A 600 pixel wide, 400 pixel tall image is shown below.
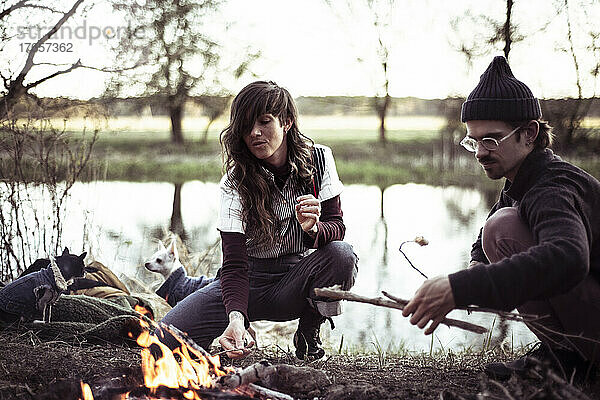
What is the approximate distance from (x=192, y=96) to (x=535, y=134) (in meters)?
3.19

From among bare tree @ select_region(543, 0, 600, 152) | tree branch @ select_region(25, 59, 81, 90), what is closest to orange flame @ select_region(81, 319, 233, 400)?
tree branch @ select_region(25, 59, 81, 90)

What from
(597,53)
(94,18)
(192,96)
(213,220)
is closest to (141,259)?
(213,220)

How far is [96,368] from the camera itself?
256 centimetres

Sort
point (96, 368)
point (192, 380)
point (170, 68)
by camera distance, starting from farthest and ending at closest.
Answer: point (170, 68) → point (96, 368) → point (192, 380)

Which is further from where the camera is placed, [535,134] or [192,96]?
[192,96]

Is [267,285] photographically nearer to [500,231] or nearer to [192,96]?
[500,231]

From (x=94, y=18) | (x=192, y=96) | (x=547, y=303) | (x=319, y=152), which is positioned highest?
(x=94, y=18)

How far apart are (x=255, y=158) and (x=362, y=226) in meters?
2.36

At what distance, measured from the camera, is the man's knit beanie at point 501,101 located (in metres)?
2.14

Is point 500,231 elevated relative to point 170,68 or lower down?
lower down

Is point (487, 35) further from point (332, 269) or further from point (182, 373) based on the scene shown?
point (182, 373)

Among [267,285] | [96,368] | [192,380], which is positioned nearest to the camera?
[192,380]

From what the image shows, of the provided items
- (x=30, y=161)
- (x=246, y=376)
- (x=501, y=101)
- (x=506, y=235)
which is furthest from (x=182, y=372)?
(x=30, y=161)

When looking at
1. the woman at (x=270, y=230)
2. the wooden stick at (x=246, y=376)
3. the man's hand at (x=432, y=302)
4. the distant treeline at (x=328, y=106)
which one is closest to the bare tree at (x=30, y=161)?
the distant treeline at (x=328, y=106)
